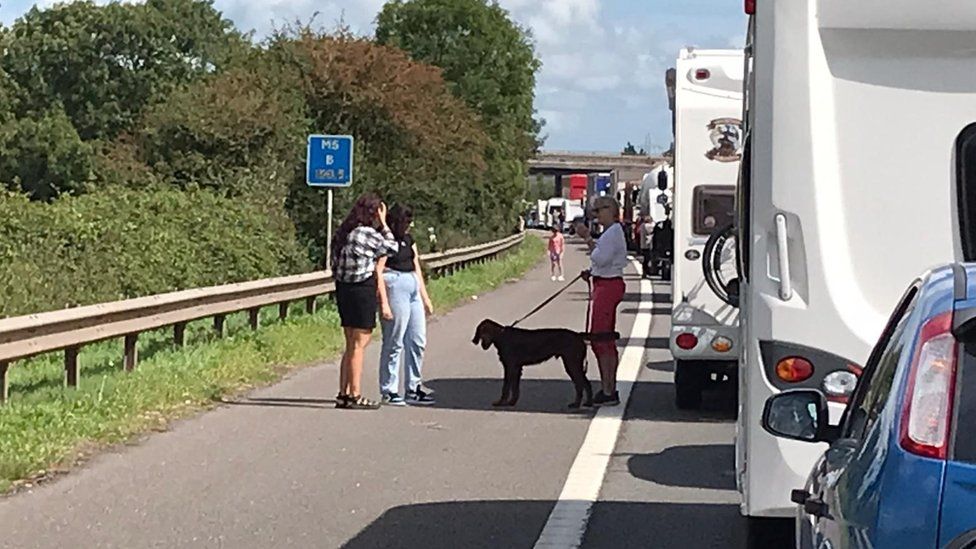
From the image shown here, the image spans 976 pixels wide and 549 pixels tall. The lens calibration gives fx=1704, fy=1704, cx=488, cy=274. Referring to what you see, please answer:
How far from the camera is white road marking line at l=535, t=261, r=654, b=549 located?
8414 mm

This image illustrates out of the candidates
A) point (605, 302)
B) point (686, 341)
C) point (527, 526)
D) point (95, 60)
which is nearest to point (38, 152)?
point (95, 60)

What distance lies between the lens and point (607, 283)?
13.8m

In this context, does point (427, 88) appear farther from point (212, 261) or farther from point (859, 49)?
point (859, 49)

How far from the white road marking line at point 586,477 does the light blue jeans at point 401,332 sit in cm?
164

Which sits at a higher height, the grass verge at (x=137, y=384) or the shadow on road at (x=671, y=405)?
the grass verge at (x=137, y=384)

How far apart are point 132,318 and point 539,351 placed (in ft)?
11.7

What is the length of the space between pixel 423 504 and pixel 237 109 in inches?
971

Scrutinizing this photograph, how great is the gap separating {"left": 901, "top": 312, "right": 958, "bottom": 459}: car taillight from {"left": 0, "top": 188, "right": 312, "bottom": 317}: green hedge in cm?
1396

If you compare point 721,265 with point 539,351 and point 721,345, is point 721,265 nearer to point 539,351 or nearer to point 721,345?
point 721,345

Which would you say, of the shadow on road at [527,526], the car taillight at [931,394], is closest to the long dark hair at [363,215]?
the shadow on road at [527,526]

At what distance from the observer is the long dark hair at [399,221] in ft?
46.4

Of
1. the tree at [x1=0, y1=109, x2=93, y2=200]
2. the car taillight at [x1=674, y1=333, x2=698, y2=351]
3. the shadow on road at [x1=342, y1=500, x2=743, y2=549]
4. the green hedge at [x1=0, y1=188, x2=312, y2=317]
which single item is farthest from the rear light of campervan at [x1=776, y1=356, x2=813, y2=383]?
the tree at [x1=0, y1=109, x2=93, y2=200]

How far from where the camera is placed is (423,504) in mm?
9234

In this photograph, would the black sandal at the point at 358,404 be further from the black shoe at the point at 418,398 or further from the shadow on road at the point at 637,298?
the shadow on road at the point at 637,298
